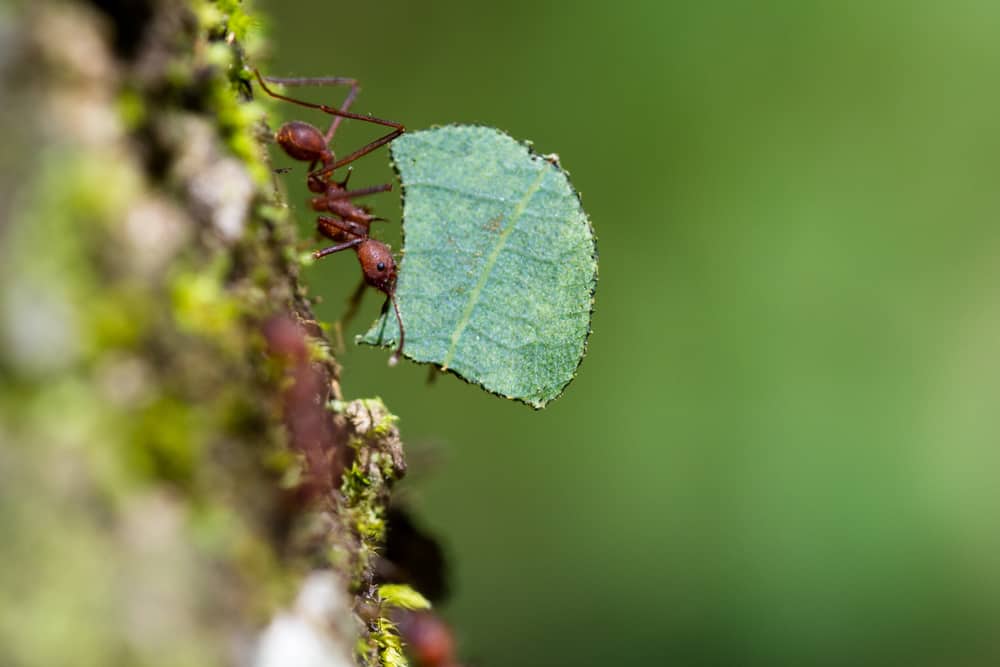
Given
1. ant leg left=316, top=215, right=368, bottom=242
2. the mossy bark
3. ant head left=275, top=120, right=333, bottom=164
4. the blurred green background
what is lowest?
the mossy bark

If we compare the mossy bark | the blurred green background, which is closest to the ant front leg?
the mossy bark

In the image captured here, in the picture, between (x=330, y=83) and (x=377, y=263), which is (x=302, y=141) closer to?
(x=330, y=83)

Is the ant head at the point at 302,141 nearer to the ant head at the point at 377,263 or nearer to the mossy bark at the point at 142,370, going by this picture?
the ant head at the point at 377,263

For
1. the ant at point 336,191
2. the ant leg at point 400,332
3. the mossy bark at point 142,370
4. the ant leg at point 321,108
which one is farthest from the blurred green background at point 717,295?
the mossy bark at point 142,370

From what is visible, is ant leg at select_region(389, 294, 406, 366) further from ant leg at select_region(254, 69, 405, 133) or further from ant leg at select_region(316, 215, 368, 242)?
ant leg at select_region(316, 215, 368, 242)

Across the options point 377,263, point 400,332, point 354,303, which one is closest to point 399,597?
point 400,332

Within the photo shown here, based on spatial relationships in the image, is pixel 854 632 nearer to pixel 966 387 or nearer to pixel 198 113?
pixel 966 387

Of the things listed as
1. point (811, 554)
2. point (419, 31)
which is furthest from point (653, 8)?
point (811, 554)
